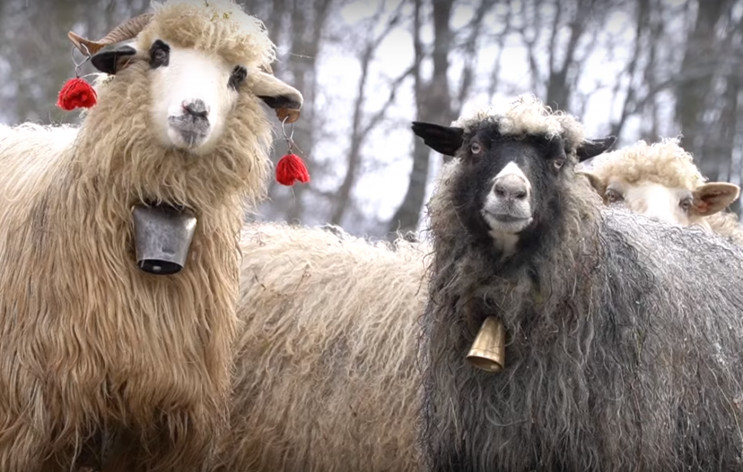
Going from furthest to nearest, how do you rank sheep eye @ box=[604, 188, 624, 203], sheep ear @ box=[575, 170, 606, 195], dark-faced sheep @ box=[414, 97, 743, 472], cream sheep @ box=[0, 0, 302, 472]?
sheep eye @ box=[604, 188, 624, 203]
sheep ear @ box=[575, 170, 606, 195]
cream sheep @ box=[0, 0, 302, 472]
dark-faced sheep @ box=[414, 97, 743, 472]

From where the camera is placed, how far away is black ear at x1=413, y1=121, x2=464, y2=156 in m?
5.27

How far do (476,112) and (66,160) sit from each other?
6.62 ft

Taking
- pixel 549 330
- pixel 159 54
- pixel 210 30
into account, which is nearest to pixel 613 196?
pixel 549 330

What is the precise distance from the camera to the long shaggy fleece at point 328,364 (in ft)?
20.3

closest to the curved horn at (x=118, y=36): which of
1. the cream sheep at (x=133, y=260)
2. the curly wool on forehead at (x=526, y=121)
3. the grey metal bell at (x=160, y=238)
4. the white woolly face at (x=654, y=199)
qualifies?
the cream sheep at (x=133, y=260)

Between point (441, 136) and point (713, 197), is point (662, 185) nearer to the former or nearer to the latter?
point (713, 197)

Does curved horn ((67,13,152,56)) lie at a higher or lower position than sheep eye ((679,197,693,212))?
higher

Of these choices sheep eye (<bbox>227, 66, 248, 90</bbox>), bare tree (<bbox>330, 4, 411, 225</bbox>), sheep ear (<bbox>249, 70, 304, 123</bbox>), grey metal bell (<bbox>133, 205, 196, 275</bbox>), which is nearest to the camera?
grey metal bell (<bbox>133, 205, 196, 275</bbox>)

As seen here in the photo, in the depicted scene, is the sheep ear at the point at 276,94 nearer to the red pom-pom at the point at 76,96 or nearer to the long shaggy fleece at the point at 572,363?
the red pom-pom at the point at 76,96

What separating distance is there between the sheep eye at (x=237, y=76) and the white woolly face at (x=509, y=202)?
1478 mm

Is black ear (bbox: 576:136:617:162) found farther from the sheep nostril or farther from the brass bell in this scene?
the sheep nostril

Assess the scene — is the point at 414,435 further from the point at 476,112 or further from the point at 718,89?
the point at 718,89

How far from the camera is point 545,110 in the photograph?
5453 mm

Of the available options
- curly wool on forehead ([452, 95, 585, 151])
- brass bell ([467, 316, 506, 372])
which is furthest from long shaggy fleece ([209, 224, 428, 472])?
curly wool on forehead ([452, 95, 585, 151])
